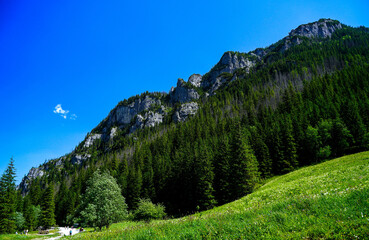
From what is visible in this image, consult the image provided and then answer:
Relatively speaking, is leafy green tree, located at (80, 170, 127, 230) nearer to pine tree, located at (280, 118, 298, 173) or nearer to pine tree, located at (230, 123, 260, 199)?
pine tree, located at (230, 123, 260, 199)

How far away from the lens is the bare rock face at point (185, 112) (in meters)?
180

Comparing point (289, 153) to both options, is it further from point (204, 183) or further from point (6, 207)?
point (6, 207)

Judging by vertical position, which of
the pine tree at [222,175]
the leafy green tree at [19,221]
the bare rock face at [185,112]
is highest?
the bare rock face at [185,112]

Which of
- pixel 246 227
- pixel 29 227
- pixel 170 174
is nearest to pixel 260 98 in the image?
pixel 170 174

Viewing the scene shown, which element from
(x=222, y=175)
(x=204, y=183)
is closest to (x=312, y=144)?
(x=222, y=175)

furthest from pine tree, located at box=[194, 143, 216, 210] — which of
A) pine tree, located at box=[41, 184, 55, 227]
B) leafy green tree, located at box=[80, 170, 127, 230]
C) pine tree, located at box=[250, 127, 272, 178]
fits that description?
pine tree, located at box=[41, 184, 55, 227]

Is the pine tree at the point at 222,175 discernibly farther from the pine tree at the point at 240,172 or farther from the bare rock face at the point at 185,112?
the bare rock face at the point at 185,112

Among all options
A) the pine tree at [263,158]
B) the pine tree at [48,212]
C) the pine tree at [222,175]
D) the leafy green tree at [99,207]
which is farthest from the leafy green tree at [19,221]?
the pine tree at [263,158]

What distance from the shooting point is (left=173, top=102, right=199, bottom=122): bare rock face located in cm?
18043

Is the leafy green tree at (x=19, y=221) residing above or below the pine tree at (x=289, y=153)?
below

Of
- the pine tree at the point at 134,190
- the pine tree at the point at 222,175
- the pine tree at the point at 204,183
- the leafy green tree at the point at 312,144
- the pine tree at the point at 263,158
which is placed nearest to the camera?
the pine tree at the point at 204,183

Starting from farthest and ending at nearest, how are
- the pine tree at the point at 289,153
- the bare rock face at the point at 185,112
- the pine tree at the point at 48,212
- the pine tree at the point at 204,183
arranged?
the bare rock face at the point at 185,112, the pine tree at the point at 48,212, the pine tree at the point at 289,153, the pine tree at the point at 204,183

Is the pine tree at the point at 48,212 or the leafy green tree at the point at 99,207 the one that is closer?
the leafy green tree at the point at 99,207

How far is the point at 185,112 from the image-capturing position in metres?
185
